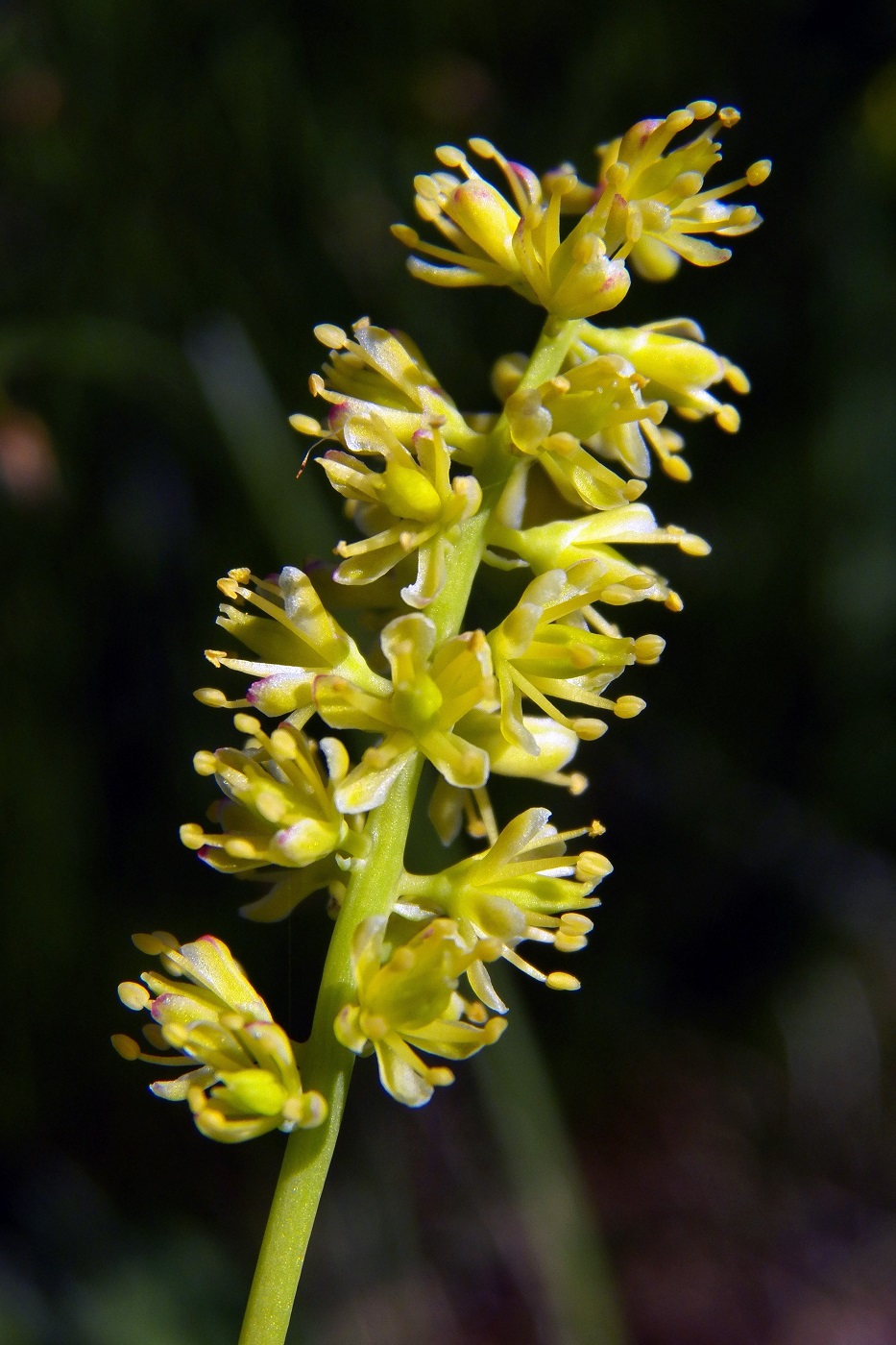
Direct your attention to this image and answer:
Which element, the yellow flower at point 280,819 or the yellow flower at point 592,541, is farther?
the yellow flower at point 592,541

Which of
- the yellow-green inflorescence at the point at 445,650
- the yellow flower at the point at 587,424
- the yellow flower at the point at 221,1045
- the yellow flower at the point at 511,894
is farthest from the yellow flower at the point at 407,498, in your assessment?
the yellow flower at the point at 221,1045

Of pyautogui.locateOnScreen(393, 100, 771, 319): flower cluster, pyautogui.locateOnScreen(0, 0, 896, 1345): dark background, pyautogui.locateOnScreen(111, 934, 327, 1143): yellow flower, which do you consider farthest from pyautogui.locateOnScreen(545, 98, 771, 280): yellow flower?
pyautogui.locateOnScreen(0, 0, 896, 1345): dark background

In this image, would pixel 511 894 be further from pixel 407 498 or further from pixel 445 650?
pixel 407 498

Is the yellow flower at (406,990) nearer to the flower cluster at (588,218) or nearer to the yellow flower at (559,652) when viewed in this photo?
the yellow flower at (559,652)

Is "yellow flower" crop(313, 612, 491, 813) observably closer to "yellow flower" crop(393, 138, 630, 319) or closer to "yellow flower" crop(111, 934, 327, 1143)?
"yellow flower" crop(111, 934, 327, 1143)

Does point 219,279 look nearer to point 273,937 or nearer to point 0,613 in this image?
point 0,613

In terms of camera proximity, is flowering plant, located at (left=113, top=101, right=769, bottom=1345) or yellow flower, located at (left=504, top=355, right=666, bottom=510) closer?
flowering plant, located at (left=113, top=101, right=769, bottom=1345)
